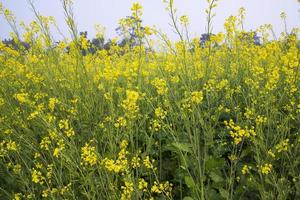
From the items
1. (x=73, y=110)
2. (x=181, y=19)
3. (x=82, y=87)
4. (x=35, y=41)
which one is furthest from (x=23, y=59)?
(x=181, y=19)

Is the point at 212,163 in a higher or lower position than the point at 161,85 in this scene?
lower

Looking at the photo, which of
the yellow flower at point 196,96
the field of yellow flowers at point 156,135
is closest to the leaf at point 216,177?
the field of yellow flowers at point 156,135

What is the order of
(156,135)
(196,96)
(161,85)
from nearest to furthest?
1. (196,96)
2. (161,85)
3. (156,135)

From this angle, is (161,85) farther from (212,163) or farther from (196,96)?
(212,163)

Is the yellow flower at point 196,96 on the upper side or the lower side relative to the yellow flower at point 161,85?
lower

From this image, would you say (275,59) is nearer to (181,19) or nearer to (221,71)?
(221,71)

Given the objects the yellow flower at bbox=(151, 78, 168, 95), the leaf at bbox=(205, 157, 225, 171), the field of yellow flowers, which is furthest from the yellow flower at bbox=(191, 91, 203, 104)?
the leaf at bbox=(205, 157, 225, 171)

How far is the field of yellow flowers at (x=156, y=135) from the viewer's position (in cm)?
178

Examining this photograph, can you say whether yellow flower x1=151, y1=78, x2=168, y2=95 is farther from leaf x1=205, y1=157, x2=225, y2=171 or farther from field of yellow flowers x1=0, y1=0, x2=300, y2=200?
leaf x1=205, y1=157, x2=225, y2=171

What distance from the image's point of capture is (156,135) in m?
2.40

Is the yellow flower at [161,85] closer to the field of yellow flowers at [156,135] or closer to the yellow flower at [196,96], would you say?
the field of yellow flowers at [156,135]

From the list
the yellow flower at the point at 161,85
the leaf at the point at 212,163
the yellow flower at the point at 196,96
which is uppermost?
the yellow flower at the point at 161,85

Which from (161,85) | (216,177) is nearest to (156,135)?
(161,85)

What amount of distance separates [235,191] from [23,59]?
2342 millimetres
